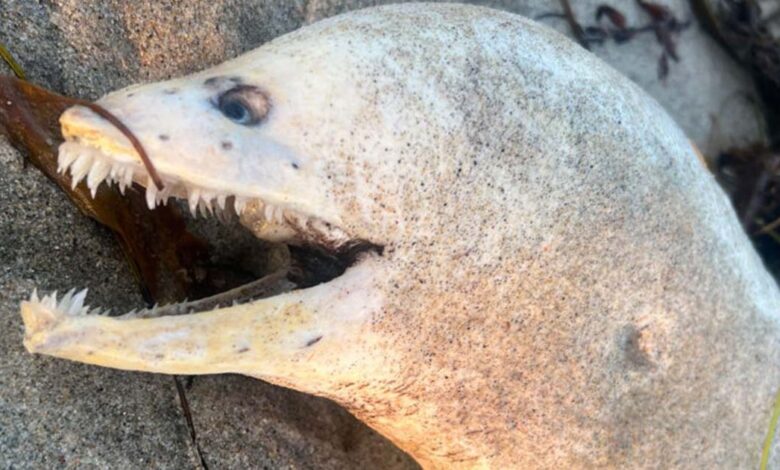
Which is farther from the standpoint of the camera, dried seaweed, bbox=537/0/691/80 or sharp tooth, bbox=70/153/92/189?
dried seaweed, bbox=537/0/691/80

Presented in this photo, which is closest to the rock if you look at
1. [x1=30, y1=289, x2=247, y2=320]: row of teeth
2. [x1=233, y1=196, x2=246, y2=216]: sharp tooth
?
[x1=30, y1=289, x2=247, y2=320]: row of teeth

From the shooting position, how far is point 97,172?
1.48m

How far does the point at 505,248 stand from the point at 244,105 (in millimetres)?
595

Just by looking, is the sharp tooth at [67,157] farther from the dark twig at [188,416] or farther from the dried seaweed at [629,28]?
the dried seaweed at [629,28]

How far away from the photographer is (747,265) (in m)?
2.28

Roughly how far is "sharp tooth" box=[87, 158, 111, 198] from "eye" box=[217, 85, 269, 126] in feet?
0.75

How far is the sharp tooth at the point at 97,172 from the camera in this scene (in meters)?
1.47

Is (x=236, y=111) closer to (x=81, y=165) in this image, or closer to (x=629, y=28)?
(x=81, y=165)

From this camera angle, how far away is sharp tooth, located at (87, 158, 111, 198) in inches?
57.7

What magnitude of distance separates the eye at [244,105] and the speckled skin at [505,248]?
0.03 metres

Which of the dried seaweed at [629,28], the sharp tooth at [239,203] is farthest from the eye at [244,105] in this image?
the dried seaweed at [629,28]

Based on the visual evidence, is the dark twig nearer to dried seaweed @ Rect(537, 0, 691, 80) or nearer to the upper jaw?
the upper jaw

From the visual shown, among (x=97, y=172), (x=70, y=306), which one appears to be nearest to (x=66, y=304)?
(x=70, y=306)

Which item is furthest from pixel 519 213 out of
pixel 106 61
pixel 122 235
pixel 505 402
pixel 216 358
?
pixel 106 61
